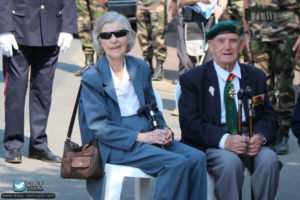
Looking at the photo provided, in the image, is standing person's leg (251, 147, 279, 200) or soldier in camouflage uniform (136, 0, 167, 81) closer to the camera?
standing person's leg (251, 147, 279, 200)

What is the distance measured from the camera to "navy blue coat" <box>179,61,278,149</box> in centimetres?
507

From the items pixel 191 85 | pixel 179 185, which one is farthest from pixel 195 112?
pixel 179 185

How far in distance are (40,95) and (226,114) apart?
2.28 metres

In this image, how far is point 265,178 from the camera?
484 centimetres

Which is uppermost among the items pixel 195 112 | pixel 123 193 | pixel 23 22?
pixel 23 22

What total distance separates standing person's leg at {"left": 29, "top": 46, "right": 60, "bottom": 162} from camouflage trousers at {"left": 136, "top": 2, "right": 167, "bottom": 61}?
4.07m

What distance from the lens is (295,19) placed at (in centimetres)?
705

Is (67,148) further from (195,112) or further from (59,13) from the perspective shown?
(59,13)

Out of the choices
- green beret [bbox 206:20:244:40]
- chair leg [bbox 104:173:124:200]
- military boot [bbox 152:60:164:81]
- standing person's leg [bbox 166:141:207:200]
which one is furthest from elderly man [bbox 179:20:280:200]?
military boot [bbox 152:60:164:81]

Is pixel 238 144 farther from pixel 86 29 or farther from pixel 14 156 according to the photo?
pixel 86 29

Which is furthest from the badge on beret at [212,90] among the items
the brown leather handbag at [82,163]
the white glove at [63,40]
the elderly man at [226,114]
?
the white glove at [63,40]

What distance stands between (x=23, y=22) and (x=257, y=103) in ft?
8.19

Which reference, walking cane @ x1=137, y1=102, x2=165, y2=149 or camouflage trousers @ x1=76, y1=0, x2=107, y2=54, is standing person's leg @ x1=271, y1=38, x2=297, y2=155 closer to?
walking cane @ x1=137, y1=102, x2=165, y2=149

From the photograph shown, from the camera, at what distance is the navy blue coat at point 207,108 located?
507 cm
